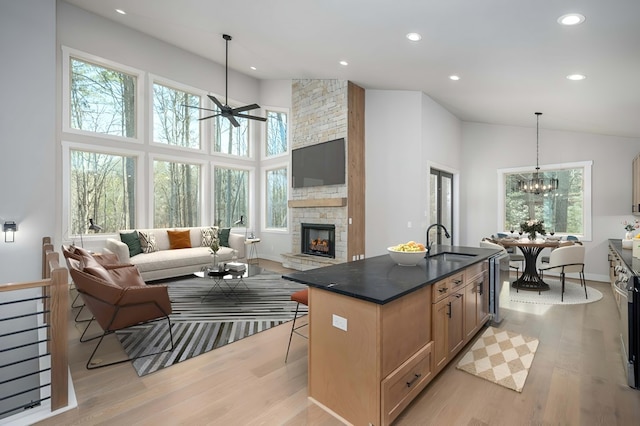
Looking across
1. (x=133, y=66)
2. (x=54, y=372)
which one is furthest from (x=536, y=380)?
(x=133, y=66)

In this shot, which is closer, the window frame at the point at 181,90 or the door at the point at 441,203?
the door at the point at 441,203

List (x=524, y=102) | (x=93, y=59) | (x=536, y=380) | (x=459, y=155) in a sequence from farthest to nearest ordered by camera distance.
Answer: (x=459, y=155) → (x=93, y=59) → (x=524, y=102) → (x=536, y=380)

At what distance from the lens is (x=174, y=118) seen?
6.82 metres

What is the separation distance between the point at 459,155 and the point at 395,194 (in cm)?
246

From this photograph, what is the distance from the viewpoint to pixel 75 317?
370cm

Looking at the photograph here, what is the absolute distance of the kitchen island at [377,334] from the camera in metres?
1.73

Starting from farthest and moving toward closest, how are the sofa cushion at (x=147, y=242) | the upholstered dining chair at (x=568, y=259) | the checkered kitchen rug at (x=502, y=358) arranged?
the sofa cushion at (x=147, y=242)
the upholstered dining chair at (x=568, y=259)
the checkered kitchen rug at (x=502, y=358)

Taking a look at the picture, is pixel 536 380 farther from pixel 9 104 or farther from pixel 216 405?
pixel 9 104

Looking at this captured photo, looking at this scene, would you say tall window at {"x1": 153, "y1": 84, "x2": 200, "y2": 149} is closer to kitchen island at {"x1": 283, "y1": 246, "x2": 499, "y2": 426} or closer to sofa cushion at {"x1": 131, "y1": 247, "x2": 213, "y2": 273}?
sofa cushion at {"x1": 131, "y1": 247, "x2": 213, "y2": 273}

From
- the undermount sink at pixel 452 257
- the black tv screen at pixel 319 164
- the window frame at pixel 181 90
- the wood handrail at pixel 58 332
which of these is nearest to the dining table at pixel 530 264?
the undermount sink at pixel 452 257

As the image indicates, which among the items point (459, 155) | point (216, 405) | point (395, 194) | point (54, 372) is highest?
point (459, 155)

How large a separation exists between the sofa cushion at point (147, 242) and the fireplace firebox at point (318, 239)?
9.68ft

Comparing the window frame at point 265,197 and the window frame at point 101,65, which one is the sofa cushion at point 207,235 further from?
the window frame at point 101,65

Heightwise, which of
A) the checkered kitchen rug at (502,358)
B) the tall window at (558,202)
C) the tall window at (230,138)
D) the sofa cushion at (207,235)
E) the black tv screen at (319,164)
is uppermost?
the tall window at (230,138)
